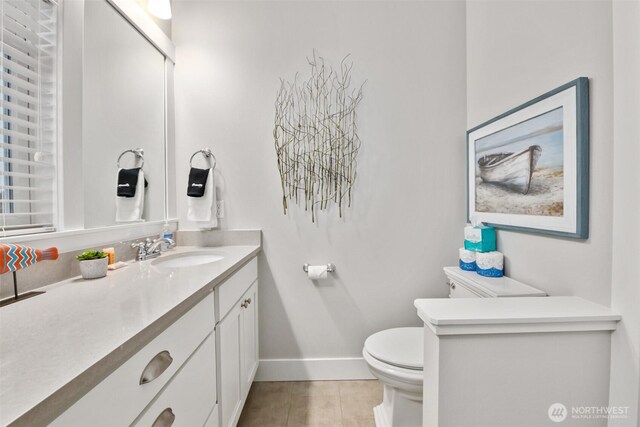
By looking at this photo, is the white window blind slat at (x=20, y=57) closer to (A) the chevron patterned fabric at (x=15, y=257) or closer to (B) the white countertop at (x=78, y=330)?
(A) the chevron patterned fabric at (x=15, y=257)

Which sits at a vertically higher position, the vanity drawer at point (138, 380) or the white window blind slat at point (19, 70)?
the white window blind slat at point (19, 70)

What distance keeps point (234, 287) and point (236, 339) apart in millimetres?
257

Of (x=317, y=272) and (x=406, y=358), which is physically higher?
(x=317, y=272)

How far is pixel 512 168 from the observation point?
1392 mm

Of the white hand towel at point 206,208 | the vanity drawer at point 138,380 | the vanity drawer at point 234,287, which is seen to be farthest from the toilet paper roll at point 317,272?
the vanity drawer at point 138,380

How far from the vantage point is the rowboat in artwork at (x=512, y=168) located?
1274 mm

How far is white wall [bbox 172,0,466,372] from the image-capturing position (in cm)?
192

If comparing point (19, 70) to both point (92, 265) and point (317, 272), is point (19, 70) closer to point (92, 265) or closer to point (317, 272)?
point (92, 265)

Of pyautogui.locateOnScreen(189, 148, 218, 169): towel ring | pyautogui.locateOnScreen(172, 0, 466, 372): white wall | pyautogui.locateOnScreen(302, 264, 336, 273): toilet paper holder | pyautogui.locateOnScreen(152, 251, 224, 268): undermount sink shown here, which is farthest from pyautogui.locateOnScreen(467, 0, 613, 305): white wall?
pyautogui.locateOnScreen(189, 148, 218, 169): towel ring

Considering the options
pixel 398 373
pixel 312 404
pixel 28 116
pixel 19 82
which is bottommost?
pixel 312 404

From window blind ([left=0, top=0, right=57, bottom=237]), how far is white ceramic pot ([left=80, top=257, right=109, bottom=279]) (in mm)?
199

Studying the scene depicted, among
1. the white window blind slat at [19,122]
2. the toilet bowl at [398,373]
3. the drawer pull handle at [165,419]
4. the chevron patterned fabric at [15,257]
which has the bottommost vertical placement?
the toilet bowl at [398,373]

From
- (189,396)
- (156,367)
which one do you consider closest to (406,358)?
(189,396)

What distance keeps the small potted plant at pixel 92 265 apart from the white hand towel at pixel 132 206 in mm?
369
